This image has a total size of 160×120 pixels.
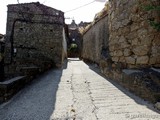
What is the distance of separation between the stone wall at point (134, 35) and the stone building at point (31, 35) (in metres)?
6.67

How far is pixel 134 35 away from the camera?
513cm

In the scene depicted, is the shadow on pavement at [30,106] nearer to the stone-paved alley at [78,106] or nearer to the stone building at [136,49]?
the stone-paved alley at [78,106]

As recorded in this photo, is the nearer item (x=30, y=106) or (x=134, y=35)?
(x=30, y=106)

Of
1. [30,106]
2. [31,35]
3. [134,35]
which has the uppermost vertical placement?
[31,35]

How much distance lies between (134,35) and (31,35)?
8.75 meters

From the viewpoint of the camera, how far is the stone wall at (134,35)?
15.0ft

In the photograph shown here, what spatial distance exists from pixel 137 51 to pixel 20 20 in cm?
939

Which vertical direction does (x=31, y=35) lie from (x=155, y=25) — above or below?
above

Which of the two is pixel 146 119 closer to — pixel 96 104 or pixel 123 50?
pixel 96 104

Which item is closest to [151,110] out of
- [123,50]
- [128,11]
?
[123,50]

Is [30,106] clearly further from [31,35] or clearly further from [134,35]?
[31,35]

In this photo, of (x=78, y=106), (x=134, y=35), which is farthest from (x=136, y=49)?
(x=78, y=106)

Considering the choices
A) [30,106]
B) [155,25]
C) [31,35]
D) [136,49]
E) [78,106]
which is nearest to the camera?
[78,106]

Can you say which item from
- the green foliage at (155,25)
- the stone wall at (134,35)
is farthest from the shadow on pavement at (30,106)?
the green foliage at (155,25)
